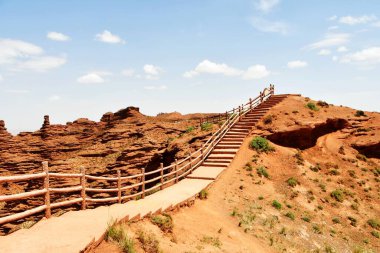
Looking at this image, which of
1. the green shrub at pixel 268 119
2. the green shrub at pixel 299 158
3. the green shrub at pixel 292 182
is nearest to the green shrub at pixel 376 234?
the green shrub at pixel 292 182

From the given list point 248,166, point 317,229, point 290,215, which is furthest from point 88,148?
point 317,229

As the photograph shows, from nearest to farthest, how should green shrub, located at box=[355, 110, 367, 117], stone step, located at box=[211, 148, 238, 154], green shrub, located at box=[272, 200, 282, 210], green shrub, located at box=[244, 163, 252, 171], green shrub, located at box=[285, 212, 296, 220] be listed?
1. green shrub, located at box=[285, 212, 296, 220]
2. green shrub, located at box=[272, 200, 282, 210]
3. green shrub, located at box=[244, 163, 252, 171]
4. stone step, located at box=[211, 148, 238, 154]
5. green shrub, located at box=[355, 110, 367, 117]

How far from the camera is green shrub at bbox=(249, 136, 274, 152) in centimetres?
2419

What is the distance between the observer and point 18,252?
6.29 m

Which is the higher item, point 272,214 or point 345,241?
point 272,214

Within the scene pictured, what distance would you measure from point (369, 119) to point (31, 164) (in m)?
50.2

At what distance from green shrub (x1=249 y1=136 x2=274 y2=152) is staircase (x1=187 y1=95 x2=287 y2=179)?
99 centimetres

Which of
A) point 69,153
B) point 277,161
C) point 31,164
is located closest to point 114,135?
point 69,153

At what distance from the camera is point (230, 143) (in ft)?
82.5

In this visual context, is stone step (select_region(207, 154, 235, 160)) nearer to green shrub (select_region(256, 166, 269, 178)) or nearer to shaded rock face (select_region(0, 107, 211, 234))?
green shrub (select_region(256, 166, 269, 178))

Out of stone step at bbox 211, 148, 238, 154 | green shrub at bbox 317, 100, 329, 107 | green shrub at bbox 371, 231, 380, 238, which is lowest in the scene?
green shrub at bbox 371, 231, 380, 238

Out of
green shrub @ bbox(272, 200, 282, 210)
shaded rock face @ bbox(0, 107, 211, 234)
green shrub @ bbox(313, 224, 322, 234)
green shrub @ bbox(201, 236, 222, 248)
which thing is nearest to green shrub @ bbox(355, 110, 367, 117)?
shaded rock face @ bbox(0, 107, 211, 234)

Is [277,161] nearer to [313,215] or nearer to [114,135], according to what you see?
[313,215]

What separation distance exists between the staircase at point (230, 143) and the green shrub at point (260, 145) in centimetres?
99
